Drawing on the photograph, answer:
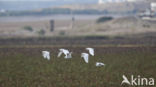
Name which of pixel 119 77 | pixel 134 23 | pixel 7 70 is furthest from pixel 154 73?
pixel 134 23

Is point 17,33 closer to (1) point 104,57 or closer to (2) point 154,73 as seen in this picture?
(1) point 104,57

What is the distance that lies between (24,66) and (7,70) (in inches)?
63.8

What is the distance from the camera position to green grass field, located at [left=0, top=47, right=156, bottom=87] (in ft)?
72.2

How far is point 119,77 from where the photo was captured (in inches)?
907

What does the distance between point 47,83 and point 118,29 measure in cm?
4875

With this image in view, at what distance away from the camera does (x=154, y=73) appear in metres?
24.3

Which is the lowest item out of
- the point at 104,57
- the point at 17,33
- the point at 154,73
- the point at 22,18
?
the point at 22,18

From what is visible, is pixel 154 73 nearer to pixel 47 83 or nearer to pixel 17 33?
pixel 47 83

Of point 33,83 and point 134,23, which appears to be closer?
point 33,83

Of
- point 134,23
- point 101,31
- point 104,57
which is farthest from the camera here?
point 134,23

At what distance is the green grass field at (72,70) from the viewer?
22008 millimetres

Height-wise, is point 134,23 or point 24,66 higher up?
point 24,66

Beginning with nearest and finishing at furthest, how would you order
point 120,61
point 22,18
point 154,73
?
point 154,73 < point 120,61 < point 22,18

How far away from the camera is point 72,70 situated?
1005 inches
